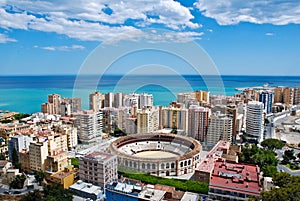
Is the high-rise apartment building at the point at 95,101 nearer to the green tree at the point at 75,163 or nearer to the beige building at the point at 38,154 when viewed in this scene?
the green tree at the point at 75,163

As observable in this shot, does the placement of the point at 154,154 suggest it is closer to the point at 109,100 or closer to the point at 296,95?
the point at 109,100

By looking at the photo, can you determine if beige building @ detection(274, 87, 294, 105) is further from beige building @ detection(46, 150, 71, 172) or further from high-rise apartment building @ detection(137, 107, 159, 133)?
beige building @ detection(46, 150, 71, 172)

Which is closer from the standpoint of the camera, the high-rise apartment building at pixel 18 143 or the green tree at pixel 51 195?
the green tree at pixel 51 195

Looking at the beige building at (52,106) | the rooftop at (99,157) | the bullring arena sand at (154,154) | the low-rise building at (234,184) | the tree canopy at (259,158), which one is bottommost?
the bullring arena sand at (154,154)

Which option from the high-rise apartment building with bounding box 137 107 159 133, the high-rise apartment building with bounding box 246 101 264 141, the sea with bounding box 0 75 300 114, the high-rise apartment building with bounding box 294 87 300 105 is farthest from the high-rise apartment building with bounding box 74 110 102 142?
the high-rise apartment building with bounding box 294 87 300 105

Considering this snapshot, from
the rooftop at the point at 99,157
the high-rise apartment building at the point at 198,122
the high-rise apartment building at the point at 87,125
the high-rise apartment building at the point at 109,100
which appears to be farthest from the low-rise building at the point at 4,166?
the high-rise apartment building at the point at 109,100
